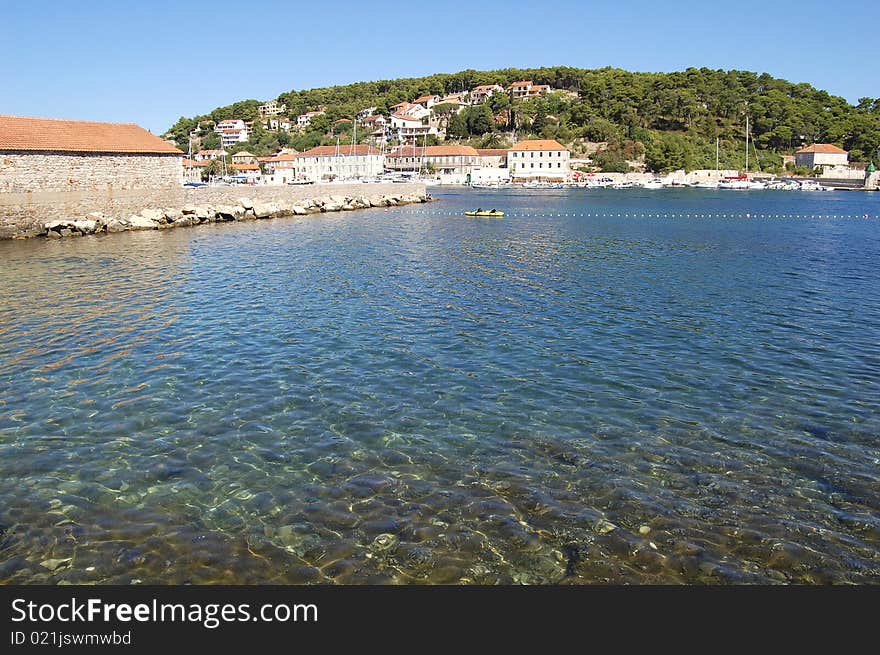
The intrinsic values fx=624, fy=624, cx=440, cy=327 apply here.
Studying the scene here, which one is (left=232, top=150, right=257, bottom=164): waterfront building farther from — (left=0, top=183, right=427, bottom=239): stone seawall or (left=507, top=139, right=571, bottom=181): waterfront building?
(left=0, top=183, right=427, bottom=239): stone seawall

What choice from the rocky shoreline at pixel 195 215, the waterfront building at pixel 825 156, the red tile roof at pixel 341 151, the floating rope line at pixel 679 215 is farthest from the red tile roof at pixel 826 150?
the rocky shoreline at pixel 195 215

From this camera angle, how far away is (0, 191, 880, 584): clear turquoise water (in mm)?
7203

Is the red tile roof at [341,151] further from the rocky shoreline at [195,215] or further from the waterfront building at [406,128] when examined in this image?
the rocky shoreline at [195,215]

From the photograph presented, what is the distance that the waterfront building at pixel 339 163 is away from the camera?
5300 inches

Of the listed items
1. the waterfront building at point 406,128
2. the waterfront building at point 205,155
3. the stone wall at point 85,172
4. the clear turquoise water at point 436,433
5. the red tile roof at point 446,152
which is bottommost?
the clear turquoise water at point 436,433

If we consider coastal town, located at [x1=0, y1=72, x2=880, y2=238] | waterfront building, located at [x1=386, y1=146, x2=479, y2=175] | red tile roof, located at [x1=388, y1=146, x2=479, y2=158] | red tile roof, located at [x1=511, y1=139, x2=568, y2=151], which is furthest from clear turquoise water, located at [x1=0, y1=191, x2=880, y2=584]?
red tile roof, located at [x1=388, y1=146, x2=479, y2=158]

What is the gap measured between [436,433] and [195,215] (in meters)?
41.7

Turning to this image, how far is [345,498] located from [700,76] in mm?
201176

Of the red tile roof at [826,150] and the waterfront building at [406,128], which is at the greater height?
the waterfront building at [406,128]

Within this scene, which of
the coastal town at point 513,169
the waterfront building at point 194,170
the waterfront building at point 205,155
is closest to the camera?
the coastal town at point 513,169

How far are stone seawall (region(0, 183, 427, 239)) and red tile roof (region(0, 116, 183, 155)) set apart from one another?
3084 millimetres
